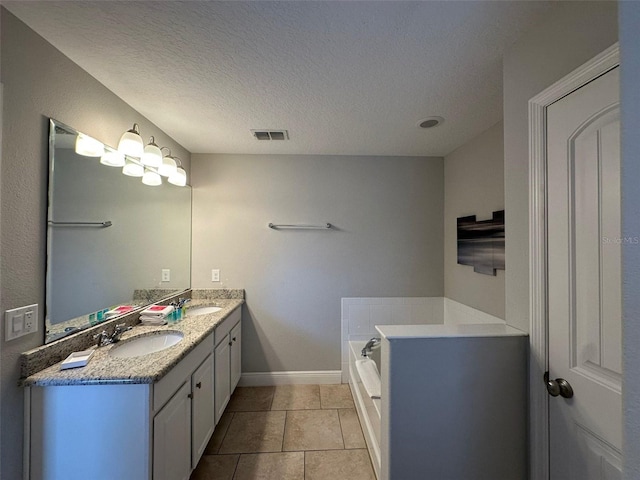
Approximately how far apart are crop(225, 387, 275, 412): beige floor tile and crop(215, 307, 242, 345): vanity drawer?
711 millimetres

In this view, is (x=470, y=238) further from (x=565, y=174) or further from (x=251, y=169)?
(x=251, y=169)

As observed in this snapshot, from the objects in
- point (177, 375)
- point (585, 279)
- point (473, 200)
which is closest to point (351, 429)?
point (177, 375)

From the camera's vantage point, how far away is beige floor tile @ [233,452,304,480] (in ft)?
5.24

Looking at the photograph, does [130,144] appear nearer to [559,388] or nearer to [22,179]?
[22,179]

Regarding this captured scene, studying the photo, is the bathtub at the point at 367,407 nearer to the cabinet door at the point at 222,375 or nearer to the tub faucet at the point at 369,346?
the tub faucet at the point at 369,346

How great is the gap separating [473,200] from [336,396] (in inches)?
87.4

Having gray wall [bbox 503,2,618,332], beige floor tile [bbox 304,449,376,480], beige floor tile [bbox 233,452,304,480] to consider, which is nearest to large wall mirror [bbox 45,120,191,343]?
beige floor tile [bbox 233,452,304,480]

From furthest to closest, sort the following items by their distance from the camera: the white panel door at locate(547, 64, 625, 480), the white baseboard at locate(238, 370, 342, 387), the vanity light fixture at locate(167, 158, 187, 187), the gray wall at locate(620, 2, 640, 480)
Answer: the white baseboard at locate(238, 370, 342, 387) < the vanity light fixture at locate(167, 158, 187, 187) < the white panel door at locate(547, 64, 625, 480) < the gray wall at locate(620, 2, 640, 480)

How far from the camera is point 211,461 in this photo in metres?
1.71

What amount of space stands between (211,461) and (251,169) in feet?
8.03

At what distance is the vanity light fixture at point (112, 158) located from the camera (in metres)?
1.58

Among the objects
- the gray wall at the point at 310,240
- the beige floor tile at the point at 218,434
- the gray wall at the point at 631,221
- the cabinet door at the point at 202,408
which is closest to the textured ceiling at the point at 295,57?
the gray wall at the point at 310,240

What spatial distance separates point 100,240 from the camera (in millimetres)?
1597

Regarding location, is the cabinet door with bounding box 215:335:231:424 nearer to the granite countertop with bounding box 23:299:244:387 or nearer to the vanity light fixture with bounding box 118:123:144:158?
the granite countertop with bounding box 23:299:244:387
